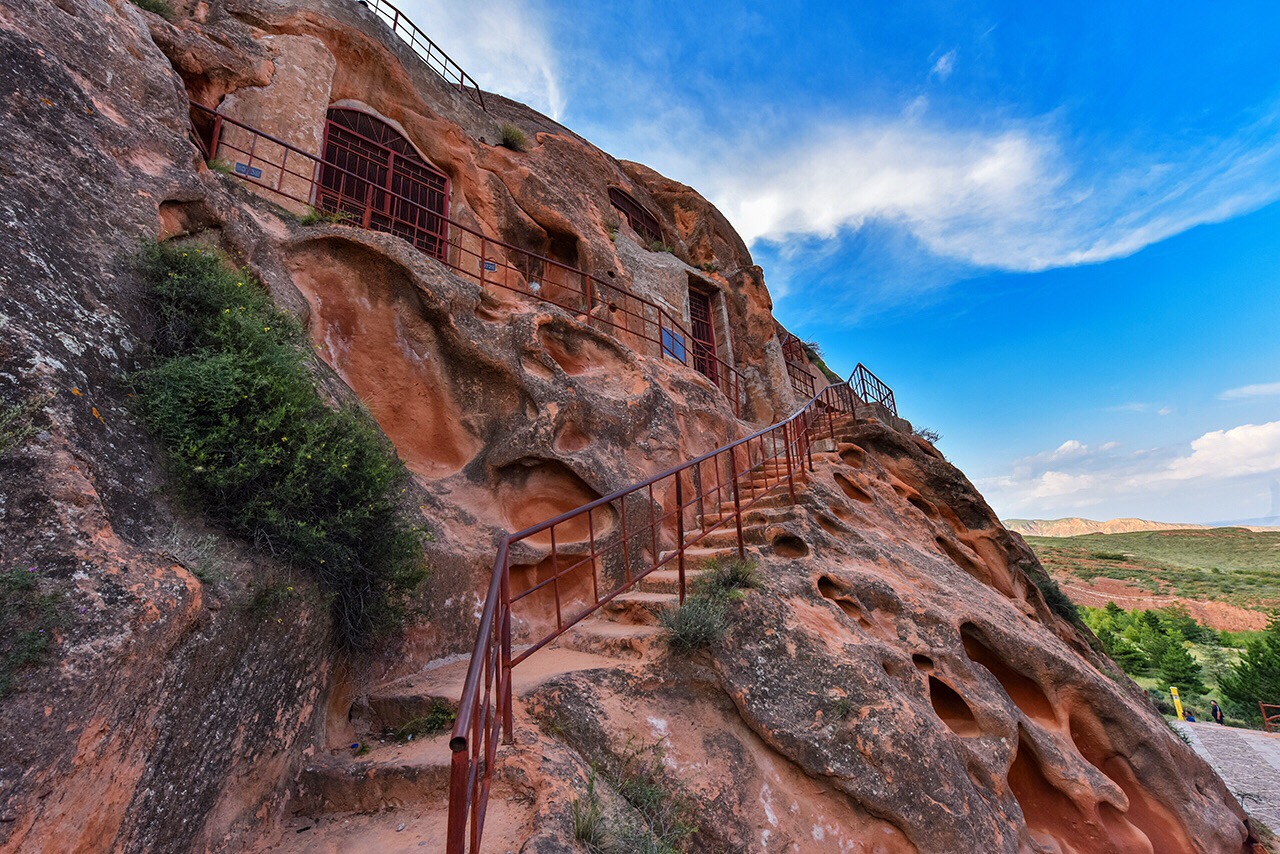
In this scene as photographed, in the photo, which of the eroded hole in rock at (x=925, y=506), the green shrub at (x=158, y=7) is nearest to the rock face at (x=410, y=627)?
the green shrub at (x=158, y=7)

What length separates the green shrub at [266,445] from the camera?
11.1 ft

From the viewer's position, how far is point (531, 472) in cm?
684

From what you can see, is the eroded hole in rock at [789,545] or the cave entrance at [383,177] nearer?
the eroded hole in rock at [789,545]

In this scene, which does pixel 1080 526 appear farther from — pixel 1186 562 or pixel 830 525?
pixel 830 525

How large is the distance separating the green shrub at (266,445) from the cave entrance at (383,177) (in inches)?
229

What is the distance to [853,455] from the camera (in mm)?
12234

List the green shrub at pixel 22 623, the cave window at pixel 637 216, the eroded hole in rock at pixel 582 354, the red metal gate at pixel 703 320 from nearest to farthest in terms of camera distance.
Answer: the green shrub at pixel 22 623, the eroded hole in rock at pixel 582 354, the cave window at pixel 637 216, the red metal gate at pixel 703 320

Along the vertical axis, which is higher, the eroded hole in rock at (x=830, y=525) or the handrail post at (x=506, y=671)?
the eroded hole in rock at (x=830, y=525)

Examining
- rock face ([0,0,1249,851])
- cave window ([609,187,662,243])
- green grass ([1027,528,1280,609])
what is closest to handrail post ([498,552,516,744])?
rock face ([0,0,1249,851])

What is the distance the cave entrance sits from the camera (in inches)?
379

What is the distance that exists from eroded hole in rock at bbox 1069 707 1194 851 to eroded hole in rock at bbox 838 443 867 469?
608 centimetres

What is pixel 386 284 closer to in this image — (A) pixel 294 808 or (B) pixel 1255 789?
(A) pixel 294 808

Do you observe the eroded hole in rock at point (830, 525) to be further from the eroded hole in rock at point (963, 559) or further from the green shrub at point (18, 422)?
the green shrub at point (18, 422)

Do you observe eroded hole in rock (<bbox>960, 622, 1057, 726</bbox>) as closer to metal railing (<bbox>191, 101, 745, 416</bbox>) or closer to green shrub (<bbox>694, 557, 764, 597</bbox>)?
green shrub (<bbox>694, 557, 764, 597</bbox>)
